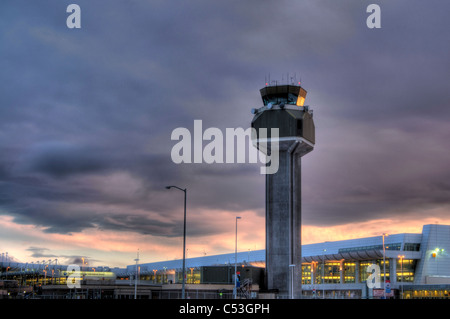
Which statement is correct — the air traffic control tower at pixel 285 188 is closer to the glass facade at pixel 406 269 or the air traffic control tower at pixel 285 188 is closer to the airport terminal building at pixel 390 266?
the airport terminal building at pixel 390 266

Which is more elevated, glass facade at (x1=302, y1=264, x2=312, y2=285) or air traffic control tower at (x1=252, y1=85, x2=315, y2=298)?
air traffic control tower at (x1=252, y1=85, x2=315, y2=298)

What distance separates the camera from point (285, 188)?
4336 inches

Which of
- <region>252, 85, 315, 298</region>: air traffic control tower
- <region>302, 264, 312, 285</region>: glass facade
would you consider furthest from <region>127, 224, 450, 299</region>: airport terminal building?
<region>252, 85, 315, 298</region>: air traffic control tower

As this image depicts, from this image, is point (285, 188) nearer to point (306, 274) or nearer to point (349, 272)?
point (349, 272)

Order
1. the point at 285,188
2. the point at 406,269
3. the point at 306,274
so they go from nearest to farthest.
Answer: the point at 285,188 → the point at 406,269 → the point at 306,274

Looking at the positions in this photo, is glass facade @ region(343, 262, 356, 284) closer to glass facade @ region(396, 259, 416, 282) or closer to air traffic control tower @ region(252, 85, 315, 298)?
glass facade @ region(396, 259, 416, 282)

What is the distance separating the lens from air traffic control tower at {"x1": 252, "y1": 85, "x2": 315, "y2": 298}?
109 metres

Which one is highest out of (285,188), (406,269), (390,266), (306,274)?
(285,188)

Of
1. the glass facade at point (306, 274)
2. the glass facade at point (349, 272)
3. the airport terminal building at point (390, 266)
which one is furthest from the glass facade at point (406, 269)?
the glass facade at point (306, 274)

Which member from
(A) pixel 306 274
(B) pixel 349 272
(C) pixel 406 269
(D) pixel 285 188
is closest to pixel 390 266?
(C) pixel 406 269

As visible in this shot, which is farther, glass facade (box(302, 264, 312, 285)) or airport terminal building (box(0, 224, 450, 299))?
glass facade (box(302, 264, 312, 285))
